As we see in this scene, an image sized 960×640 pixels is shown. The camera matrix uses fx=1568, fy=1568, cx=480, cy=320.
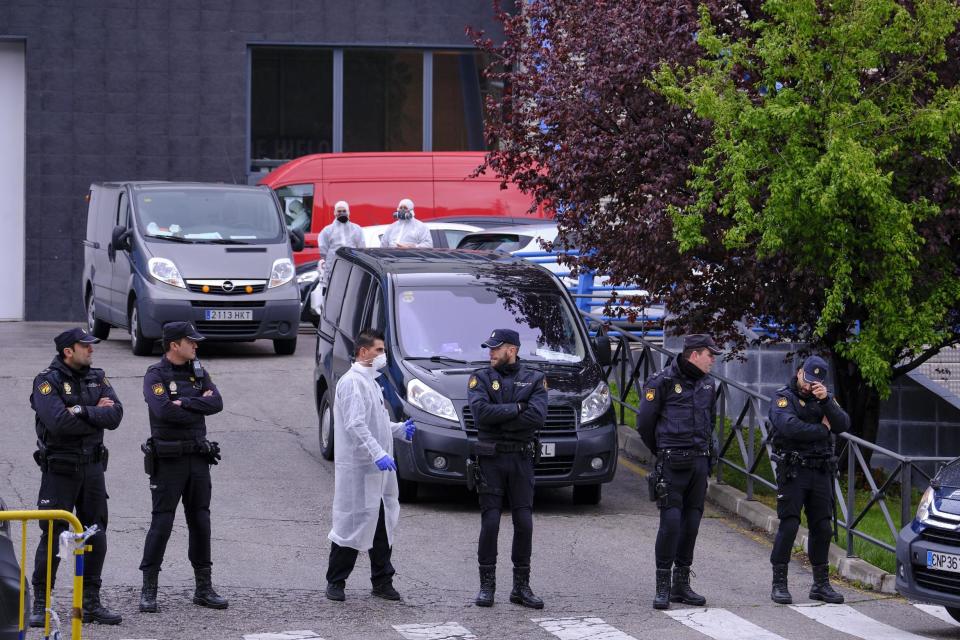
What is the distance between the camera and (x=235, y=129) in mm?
28500

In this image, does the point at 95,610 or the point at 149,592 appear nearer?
the point at 95,610

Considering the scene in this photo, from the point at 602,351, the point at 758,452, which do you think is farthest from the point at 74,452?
the point at 758,452

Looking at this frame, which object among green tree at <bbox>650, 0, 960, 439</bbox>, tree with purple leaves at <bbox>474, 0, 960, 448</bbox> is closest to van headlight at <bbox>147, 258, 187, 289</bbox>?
tree with purple leaves at <bbox>474, 0, 960, 448</bbox>

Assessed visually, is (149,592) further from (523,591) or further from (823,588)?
(823,588)

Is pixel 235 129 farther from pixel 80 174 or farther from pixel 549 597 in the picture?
pixel 549 597

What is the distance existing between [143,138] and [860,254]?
1798 centimetres

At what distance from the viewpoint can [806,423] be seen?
10.5 m

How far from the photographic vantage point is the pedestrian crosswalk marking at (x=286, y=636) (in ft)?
30.0

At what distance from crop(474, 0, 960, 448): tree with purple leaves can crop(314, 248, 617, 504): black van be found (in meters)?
0.96

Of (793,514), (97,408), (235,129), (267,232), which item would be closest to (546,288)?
(793,514)

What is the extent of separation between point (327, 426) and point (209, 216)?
6.38 metres

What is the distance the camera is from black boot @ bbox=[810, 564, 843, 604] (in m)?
10.6

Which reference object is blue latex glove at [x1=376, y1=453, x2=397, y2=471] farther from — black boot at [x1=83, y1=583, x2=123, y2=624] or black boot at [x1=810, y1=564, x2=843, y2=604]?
black boot at [x1=810, y1=564, x2=843, y2=604]

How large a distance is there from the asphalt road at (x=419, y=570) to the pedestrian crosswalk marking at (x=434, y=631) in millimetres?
18
